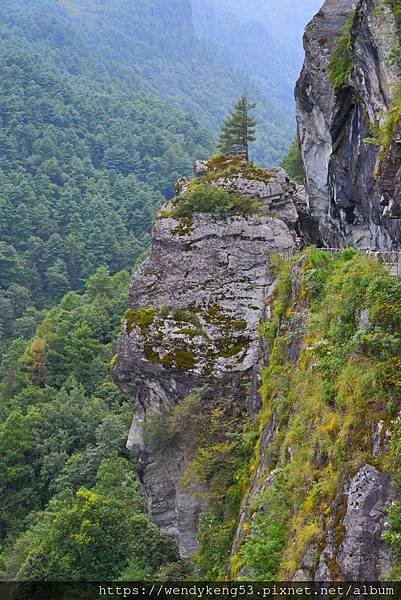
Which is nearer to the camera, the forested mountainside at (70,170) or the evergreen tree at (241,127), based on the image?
the evergreen tree at (241,127)

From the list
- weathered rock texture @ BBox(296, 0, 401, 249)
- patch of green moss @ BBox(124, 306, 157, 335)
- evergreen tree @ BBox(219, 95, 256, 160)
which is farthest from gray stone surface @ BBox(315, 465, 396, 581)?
evergreen tree @ BBox(219, 95, 256, 160)

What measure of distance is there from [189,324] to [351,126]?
7.97 meters

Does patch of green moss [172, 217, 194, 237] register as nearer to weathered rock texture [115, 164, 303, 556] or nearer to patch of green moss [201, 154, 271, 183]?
weathered rock texture [115, 164, 303, 556]

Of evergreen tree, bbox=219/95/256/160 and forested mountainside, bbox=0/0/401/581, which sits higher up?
evergreen tree, bbox=219/95/256/160

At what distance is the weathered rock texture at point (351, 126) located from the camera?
16328 millimetres

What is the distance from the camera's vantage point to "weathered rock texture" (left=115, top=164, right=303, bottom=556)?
62.3 ft

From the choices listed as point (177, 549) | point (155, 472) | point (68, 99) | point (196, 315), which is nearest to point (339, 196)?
point (196, 315)

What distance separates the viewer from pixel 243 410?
18.8m

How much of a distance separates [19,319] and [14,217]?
68.9 feet

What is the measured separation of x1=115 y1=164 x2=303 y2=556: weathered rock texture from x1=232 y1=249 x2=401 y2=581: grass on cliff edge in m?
5.09

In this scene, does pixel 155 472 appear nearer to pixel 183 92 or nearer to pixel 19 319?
pixel 19 319

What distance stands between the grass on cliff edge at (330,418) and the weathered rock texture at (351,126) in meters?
2.52

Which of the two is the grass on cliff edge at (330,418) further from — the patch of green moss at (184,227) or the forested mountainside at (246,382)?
the patch of green moss at (184,227)

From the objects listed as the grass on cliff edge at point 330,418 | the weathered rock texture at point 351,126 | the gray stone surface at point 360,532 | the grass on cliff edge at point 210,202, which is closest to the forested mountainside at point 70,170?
the grass on cliff edge at point 210,202
